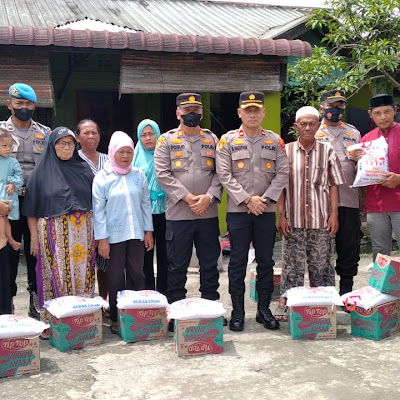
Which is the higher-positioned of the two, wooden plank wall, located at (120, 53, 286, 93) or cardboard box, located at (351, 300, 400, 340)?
wooden plank wall, located at (120, 53, 286, 93)

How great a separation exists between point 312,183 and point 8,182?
250cm

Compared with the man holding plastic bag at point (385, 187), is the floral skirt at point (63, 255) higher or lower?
lower

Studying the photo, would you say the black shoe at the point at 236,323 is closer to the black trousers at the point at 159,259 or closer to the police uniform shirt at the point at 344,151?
the black trousers at the point at 159,259

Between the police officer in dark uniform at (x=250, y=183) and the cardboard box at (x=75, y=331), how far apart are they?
1099mm

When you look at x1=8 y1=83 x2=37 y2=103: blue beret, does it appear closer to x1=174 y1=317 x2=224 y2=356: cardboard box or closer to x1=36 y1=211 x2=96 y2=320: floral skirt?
x1=36 y1=211 x2=96 y2=320: floral skirt

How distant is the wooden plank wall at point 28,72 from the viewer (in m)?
6.69

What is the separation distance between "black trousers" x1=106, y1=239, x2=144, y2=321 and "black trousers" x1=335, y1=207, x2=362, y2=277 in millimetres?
1793

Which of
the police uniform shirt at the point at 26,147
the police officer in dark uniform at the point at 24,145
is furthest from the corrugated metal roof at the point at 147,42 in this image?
the police uniform shirt at the point at 26,147

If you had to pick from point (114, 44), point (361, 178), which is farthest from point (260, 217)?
point (114, 44)

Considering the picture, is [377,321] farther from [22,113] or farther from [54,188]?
→ [22,113]

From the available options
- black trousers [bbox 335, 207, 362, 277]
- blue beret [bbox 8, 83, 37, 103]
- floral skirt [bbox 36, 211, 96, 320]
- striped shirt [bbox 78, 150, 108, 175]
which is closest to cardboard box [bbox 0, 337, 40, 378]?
floral skirt [bbox 36, 211, 96, 320]

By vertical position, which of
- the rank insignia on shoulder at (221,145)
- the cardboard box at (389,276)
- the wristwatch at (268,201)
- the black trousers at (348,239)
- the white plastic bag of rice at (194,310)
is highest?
the rank insignia on shoulder at (221,145)

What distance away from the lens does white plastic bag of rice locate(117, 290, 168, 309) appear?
397 centimetres

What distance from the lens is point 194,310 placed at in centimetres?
378
